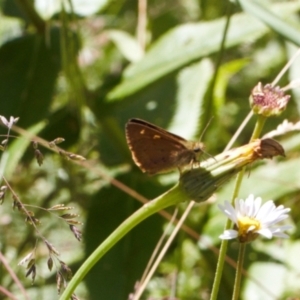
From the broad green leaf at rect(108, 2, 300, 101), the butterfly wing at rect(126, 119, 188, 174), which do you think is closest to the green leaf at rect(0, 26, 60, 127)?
the broad green leaf at rect(108, 2, 300, 101)

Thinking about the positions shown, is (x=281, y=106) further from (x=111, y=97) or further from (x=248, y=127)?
(x=248, y=127)

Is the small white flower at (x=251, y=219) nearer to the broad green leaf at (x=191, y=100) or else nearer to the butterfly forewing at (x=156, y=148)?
the butterfly forewing at (x=156, y=148)

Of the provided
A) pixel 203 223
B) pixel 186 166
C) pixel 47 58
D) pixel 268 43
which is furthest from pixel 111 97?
pixel 268 43

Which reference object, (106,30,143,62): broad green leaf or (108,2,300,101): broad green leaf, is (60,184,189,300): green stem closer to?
(108,2,300,101): broad green leaf

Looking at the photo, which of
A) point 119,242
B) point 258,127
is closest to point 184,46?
point 119,242

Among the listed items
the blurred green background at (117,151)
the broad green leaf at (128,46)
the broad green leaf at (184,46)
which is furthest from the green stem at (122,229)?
the broad green leaf at (128,46)
